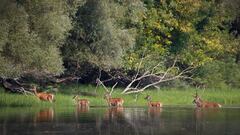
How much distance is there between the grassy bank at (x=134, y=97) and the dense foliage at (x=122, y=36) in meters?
1.57

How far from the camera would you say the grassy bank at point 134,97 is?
42.2 meters

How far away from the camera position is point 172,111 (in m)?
41.8

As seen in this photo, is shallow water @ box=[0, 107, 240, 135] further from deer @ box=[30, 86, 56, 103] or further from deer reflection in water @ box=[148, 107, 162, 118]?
deer @ box=[30, 86, 56, 103]

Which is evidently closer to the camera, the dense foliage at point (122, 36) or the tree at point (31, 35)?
the tree at point (31, 35)

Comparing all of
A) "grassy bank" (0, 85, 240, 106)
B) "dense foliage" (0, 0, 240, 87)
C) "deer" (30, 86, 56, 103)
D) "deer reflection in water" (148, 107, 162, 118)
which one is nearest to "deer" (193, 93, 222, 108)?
"grassy bank" (0, 85, 240, 106)

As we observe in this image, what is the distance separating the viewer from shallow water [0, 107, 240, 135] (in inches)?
1167

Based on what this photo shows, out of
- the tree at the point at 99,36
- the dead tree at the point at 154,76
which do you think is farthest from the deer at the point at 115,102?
the dead tree at the point at 154,76

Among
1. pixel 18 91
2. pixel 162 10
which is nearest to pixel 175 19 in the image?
pixel 162 10

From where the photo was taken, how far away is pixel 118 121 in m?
34.3

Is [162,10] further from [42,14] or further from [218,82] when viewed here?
[42,14]

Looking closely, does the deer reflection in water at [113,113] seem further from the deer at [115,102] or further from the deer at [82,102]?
the deer at [82,102]

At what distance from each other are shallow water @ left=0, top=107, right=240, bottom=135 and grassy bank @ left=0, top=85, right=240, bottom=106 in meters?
1.34

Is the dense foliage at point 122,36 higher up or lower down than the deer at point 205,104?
higher up

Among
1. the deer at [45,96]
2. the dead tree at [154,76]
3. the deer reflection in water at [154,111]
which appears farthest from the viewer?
the dead tree at [154,76]
